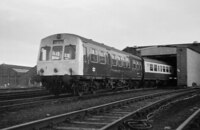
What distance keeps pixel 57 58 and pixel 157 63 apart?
51.2 ft

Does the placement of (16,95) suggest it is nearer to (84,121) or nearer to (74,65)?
(74,65)

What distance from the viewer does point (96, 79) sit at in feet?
48.9

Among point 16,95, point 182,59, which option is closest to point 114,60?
point 16,95

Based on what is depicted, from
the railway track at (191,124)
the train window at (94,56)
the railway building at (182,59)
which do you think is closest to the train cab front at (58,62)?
the train window at (94,56)

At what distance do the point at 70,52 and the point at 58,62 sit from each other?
84 centimetres

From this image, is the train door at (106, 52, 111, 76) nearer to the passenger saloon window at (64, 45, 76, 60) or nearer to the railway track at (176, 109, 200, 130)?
the passenger saloon window at (64, 45, 76, 60)

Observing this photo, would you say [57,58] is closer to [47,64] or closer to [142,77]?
[47,64]

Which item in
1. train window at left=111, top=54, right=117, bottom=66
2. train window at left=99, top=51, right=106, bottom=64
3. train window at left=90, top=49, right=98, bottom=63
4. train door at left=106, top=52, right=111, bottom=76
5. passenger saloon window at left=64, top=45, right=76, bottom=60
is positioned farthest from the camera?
train window at left=111, top=54, right=117, bottom=66

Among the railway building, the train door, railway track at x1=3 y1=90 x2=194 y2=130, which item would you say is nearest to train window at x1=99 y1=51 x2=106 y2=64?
the train door

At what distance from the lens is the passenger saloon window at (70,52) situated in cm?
1308

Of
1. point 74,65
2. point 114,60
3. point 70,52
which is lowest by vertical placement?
point 74,65

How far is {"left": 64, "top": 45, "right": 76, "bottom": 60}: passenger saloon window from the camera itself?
1308 centimetres

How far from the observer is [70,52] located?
1323 centimetres

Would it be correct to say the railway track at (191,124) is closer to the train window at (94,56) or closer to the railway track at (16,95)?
the train window at (94,56)
